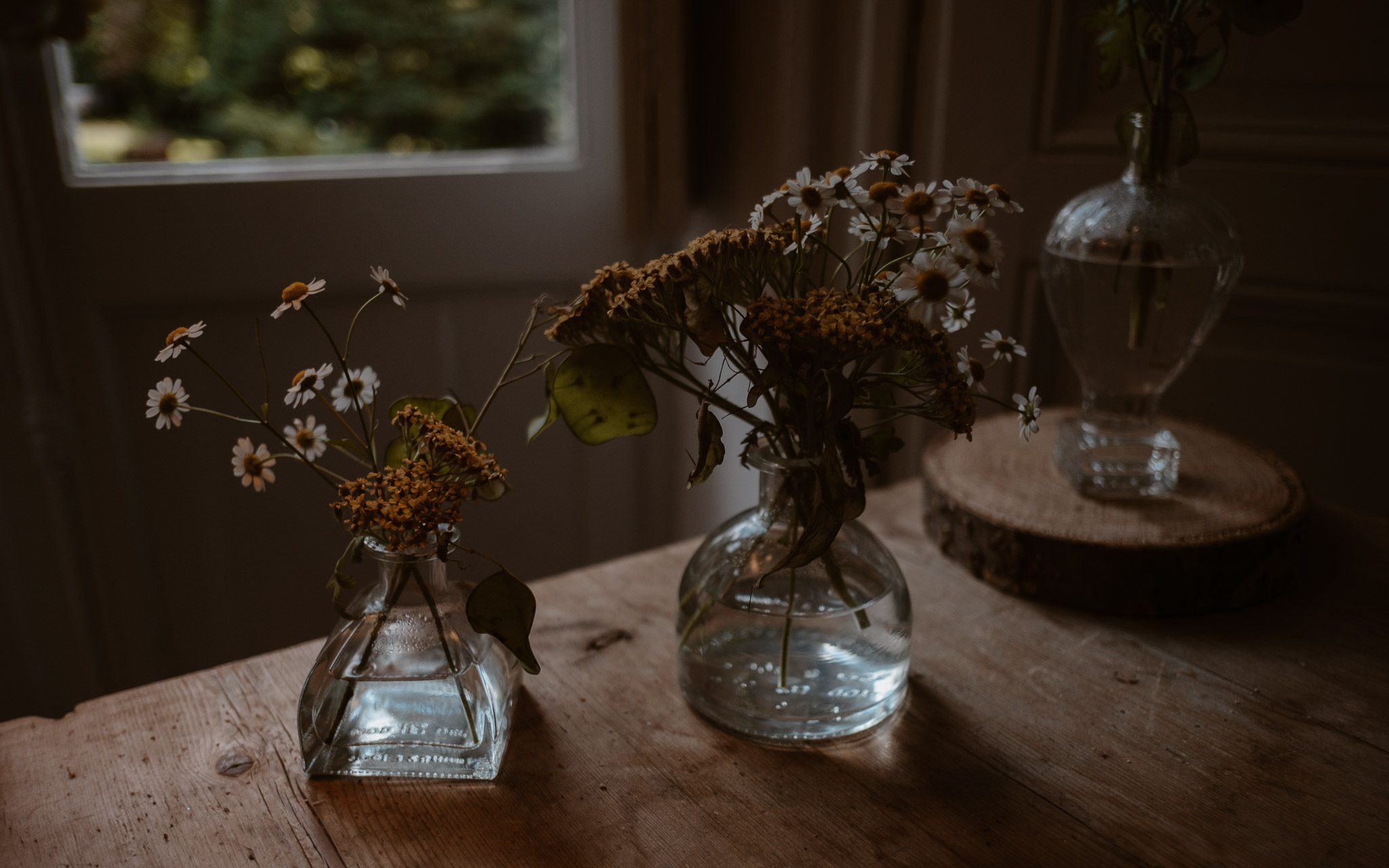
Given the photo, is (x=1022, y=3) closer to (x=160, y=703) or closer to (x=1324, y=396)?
(x=1324, y=396)

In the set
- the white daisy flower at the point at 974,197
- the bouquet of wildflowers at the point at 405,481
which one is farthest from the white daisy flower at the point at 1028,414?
the bouquet of wildflowers at the point at 405,481

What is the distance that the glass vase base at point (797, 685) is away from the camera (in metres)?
0.71

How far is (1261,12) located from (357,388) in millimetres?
831

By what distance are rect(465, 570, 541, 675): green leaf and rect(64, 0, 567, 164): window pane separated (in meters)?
1.18

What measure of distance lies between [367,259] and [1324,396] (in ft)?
4.53

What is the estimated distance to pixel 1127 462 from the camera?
101 cm

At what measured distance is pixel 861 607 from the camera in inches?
27.8

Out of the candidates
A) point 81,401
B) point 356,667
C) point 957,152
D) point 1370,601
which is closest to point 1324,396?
point 1370,601

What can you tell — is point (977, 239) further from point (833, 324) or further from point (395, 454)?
point (395, 454)

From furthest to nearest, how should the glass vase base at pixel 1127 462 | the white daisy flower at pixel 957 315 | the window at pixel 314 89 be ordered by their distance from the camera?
the window at pixel 314 89 < the glass vase base at pixel 1127 462 < the white daisy flower at pixel 957 315

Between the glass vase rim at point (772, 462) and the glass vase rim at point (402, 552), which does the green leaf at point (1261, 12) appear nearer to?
the glass vase rim at point (772, 462)

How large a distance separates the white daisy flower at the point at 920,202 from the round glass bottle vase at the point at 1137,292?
1.20 ft

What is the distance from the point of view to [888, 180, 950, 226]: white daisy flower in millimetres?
637

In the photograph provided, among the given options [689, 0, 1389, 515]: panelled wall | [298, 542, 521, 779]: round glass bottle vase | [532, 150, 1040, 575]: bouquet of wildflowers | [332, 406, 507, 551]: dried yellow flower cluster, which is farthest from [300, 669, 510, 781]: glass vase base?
[689, 0, 1389, 515]: panelled wall
